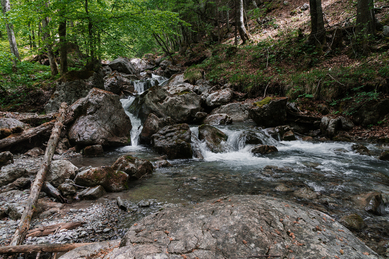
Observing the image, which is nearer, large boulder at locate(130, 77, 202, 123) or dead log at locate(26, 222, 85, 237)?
dead log at locate(26, 222, 85, 237)

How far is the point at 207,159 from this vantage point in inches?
310

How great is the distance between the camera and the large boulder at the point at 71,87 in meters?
11.4

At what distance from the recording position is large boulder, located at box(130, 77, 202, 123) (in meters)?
12.4

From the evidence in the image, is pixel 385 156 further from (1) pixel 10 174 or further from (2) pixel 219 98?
(1) pixel 10 174

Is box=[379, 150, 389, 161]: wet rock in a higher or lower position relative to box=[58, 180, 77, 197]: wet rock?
lower

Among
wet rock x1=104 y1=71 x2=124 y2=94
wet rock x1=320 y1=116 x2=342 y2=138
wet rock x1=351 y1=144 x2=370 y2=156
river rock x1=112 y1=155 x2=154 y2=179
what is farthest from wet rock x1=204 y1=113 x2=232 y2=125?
wet rock x1=104 y1=71 x2=124 y2=94

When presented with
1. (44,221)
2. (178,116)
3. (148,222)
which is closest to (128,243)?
(148,222)

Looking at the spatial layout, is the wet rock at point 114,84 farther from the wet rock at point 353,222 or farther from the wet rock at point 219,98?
the wet rock at point 353,222

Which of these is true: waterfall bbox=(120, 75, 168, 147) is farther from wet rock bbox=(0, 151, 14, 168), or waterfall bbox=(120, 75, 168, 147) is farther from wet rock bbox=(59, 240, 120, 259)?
wet rock bbox=(59, 240, 120, 259)

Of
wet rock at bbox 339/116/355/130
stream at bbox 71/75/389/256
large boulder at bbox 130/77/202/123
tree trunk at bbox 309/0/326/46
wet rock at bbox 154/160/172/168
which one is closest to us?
stream at bbox 71/75/389/256

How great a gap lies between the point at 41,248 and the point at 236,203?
8.41ft

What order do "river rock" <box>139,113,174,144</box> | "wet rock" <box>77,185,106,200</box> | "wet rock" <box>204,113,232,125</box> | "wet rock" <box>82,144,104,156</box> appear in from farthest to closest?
1. "wet rock" <box>204,113,232,125</box>
2. "river rock" <box>139,113,174,144</box>
3. "wet rock" <box>82,144,104,156</box>
4. "wet rock" <box>77,185,106,200</box>

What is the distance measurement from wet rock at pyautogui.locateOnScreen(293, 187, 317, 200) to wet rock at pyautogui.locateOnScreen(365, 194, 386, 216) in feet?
2.99

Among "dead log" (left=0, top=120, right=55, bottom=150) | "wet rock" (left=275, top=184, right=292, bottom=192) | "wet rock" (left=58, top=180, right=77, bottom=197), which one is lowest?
"wet rock" (left=275, top=184, right=292, bottom=192)
